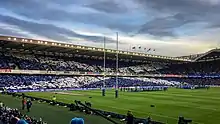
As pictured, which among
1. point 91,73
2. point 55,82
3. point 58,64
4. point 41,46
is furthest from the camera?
point 91,73

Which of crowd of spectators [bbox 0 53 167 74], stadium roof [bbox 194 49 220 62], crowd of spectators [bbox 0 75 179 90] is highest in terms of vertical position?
stadium roof [bbox 194 49 220 62]

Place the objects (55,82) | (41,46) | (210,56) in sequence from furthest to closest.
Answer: (210,56), (41,46), (55,82)

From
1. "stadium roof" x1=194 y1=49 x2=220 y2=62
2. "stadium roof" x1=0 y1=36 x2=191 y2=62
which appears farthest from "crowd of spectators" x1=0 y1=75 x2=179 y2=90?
"stadium roof" x1=194 y1=49 x2=220 y2=62

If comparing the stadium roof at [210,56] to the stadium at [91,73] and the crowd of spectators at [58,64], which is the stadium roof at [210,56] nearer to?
the stadium at [91,73]

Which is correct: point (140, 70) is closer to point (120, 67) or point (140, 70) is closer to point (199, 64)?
point (120, 67)

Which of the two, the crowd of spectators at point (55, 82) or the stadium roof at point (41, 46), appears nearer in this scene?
the stadium roof at point (41, 46)

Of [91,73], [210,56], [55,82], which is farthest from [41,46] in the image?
[210,56]

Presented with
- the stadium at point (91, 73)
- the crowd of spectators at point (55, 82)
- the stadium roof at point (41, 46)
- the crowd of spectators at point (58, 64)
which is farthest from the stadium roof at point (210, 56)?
the crowd of spectators at point (55, 82)

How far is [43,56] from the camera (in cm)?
9288

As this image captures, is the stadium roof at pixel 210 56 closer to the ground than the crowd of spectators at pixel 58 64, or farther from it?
farther from it

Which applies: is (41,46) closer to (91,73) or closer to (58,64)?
(58,64)

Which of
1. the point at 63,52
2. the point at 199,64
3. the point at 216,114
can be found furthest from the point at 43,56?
the point at 216,114

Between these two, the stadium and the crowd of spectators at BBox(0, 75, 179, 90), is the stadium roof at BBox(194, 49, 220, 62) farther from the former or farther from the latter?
the crowd of spectators at BBox(0, 75, 179, 90)

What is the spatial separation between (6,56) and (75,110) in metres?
58.7
